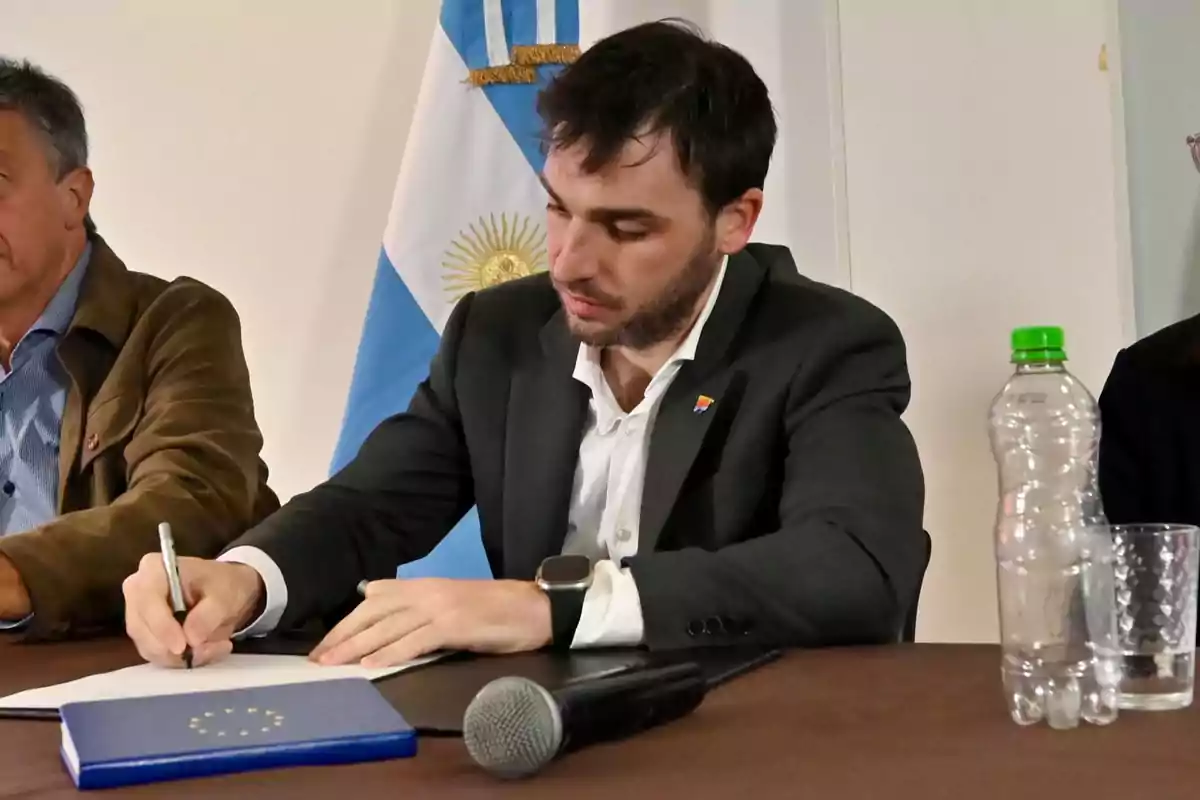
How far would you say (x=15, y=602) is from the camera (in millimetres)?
1341

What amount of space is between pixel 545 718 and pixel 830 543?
22.4 inches

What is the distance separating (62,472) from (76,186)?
483 millimetres

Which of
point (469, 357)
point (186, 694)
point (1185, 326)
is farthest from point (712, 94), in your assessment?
point (186, 694)

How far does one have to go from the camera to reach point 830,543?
119 cm

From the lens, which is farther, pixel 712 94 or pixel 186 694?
pixel 712 94

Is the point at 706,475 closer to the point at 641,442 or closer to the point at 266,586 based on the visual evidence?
the point at 641,442

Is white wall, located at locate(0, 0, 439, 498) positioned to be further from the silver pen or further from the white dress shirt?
the silver pen

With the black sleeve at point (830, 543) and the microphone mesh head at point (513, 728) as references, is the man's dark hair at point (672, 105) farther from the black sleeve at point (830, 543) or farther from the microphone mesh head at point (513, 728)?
the microphone mesh head at point (513, 728)

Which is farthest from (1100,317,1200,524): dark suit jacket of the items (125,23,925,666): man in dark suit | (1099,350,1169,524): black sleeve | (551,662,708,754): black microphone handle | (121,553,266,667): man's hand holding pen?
(121,553,266,667): man's hand holding pen

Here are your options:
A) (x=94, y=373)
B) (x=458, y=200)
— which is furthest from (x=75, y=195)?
(x=458, y=200)

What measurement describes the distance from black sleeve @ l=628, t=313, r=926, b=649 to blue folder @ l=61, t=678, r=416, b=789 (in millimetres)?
380

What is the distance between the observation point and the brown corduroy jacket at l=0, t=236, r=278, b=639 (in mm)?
1425

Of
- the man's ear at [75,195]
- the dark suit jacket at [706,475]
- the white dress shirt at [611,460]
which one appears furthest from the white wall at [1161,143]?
the man's ear at [75,195]

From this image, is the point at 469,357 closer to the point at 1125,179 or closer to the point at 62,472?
the point at 62,472
